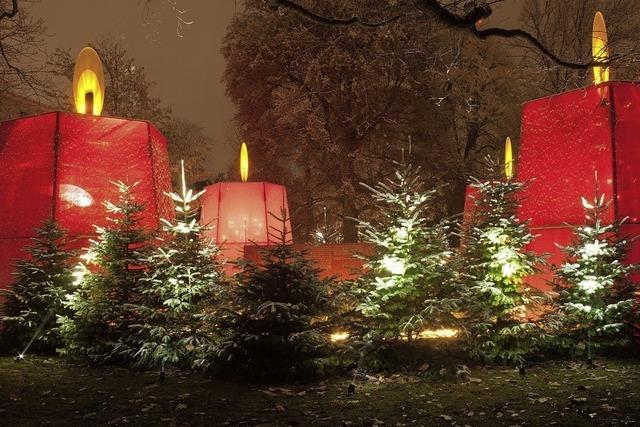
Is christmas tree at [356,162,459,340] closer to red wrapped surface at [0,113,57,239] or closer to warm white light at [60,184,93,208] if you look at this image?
warm white light at [60,184,93,208]

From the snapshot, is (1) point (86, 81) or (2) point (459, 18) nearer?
(2) point (459, 18)

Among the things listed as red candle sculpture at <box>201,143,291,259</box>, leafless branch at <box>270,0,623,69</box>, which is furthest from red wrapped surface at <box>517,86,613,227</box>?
red candle sculpture at <box>201,143,291,259</box>

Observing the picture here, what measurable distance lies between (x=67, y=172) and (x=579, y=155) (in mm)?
10077

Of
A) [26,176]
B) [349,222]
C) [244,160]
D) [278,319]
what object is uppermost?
[244,160]

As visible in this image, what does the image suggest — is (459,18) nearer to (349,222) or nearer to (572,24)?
(349,222)

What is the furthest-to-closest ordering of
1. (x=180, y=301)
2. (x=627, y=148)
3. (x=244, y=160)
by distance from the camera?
(x=244, y=160) → (x=627, y=148) → (x=180, y=301)

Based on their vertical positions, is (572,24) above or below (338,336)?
above

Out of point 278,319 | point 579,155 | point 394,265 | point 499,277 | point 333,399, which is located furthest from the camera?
point 579,155

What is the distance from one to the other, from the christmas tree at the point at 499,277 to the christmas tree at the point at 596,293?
624mm

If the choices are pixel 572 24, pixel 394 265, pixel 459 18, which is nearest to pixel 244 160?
pixel 394 265

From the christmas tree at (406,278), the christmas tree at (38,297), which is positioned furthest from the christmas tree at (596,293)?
the christmas tree at (38,297)

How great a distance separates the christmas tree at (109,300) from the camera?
29.3 feet

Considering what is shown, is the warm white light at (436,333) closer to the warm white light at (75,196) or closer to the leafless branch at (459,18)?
the leafless branch at (459,18)

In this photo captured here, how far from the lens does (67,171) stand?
11.0m
